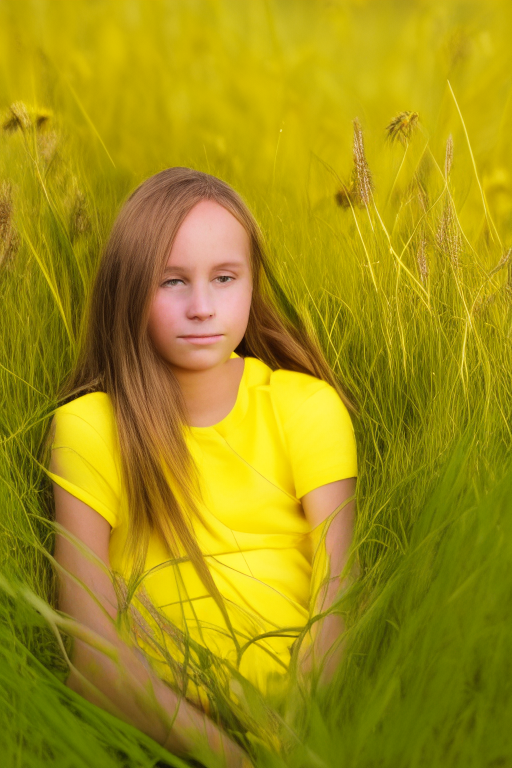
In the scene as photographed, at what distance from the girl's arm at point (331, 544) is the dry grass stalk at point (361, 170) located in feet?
1.55

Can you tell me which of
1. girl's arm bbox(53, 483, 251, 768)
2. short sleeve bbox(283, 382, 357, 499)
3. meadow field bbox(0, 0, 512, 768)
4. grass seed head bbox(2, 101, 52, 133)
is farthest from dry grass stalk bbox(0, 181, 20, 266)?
short sleeve bbox(283, 382, 357, 499)

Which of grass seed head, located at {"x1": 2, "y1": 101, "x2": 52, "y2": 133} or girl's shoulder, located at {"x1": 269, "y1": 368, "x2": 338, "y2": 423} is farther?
grass seed head, located at {"x1": 2, "y1": 101, "x2": 52, "y2": 133}

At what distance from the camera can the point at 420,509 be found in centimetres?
99

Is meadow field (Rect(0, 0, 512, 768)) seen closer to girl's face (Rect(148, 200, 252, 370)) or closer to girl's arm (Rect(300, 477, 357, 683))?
girl's arm (Rect(300, 477, 357, 683))

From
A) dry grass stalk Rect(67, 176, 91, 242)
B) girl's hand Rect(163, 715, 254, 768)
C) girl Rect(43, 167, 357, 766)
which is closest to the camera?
girl's hand Rect(163, 715, 254, 768)

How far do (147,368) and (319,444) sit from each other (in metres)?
0.28

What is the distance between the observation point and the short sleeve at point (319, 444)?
1066mm

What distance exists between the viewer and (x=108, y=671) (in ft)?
2.97

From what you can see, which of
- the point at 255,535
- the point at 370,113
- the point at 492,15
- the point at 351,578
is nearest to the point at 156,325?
the point at 255,535

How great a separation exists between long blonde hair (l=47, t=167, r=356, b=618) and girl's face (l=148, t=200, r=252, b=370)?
0.02 meters

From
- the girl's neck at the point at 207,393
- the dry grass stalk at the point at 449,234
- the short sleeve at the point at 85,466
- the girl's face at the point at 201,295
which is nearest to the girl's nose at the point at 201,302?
the girl's face at the point at 201,295

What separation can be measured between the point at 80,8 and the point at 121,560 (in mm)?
994

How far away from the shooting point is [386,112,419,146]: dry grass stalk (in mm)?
1244

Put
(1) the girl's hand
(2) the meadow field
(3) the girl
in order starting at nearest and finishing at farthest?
(1) the girl's hand → (3) the girl → (2) the meadow field
